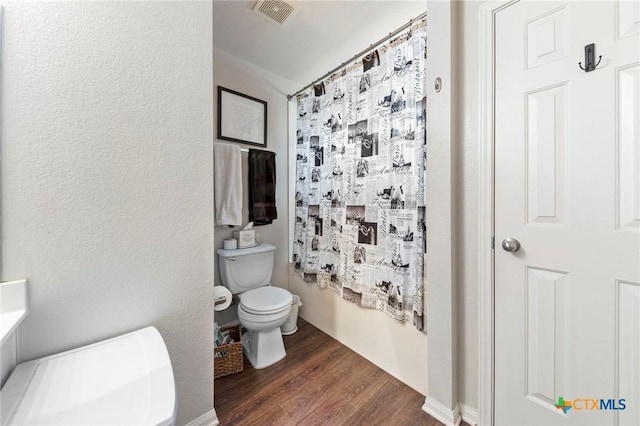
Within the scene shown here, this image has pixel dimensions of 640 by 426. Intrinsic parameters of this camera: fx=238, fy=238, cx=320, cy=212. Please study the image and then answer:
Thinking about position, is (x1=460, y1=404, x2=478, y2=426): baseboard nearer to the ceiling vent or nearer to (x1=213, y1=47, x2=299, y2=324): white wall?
(x1=213, y1=47, x2=299, y2=324): white wall

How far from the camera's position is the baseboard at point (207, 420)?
1.11 m

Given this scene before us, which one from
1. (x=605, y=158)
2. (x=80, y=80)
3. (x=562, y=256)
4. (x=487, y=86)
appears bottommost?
(x=562, y=256)

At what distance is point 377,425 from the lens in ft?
3.88

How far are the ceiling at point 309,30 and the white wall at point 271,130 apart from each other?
10 centimetres

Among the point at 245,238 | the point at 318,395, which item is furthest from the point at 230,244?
the point at 318,395

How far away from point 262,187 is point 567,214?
186 centimetres

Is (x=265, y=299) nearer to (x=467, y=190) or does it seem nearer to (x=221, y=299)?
(x=221, y=299)

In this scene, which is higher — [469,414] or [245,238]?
[245,238]

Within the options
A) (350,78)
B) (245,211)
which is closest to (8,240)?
(245,211)

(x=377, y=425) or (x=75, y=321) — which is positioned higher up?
(x=75, y=321)

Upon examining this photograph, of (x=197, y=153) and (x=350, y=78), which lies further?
(x=350, y=78)

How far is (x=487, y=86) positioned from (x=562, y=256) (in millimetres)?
778

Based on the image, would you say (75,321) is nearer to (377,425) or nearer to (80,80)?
(80,80)

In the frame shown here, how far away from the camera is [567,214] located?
0.90 metres
